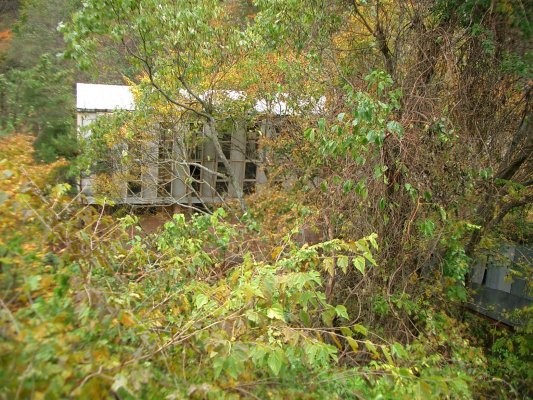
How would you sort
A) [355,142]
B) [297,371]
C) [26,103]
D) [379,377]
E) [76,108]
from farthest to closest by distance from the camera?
[76,108], [26,103], [355,142], [379,377], [297,371]

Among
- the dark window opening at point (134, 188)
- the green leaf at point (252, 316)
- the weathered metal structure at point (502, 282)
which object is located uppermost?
the green leaf at point (252, 316)

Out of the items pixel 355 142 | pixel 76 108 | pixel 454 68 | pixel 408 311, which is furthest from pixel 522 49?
pixel 76 108

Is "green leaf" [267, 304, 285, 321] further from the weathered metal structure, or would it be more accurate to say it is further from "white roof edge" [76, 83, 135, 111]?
"white roof edge" [76, 83, 135, 111]

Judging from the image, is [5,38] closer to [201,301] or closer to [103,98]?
[103,98]

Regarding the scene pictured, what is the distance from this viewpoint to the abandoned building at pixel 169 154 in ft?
33.4

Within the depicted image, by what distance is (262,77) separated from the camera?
9914 mm

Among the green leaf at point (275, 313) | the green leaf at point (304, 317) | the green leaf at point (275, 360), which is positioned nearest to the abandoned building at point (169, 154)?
the green leaf at point (304, 317)

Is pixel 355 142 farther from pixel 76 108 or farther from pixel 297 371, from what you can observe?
pixel 76 108

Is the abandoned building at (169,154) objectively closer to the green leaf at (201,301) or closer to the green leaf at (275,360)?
the green leaf at (201,301)

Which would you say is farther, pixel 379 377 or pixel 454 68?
pixel 454 68

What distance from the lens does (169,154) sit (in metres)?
10.6

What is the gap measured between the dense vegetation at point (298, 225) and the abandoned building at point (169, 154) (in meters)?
0.47

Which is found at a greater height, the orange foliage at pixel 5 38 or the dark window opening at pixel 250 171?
the orange foliage at pixel 5 38

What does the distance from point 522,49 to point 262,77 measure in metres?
5.59
